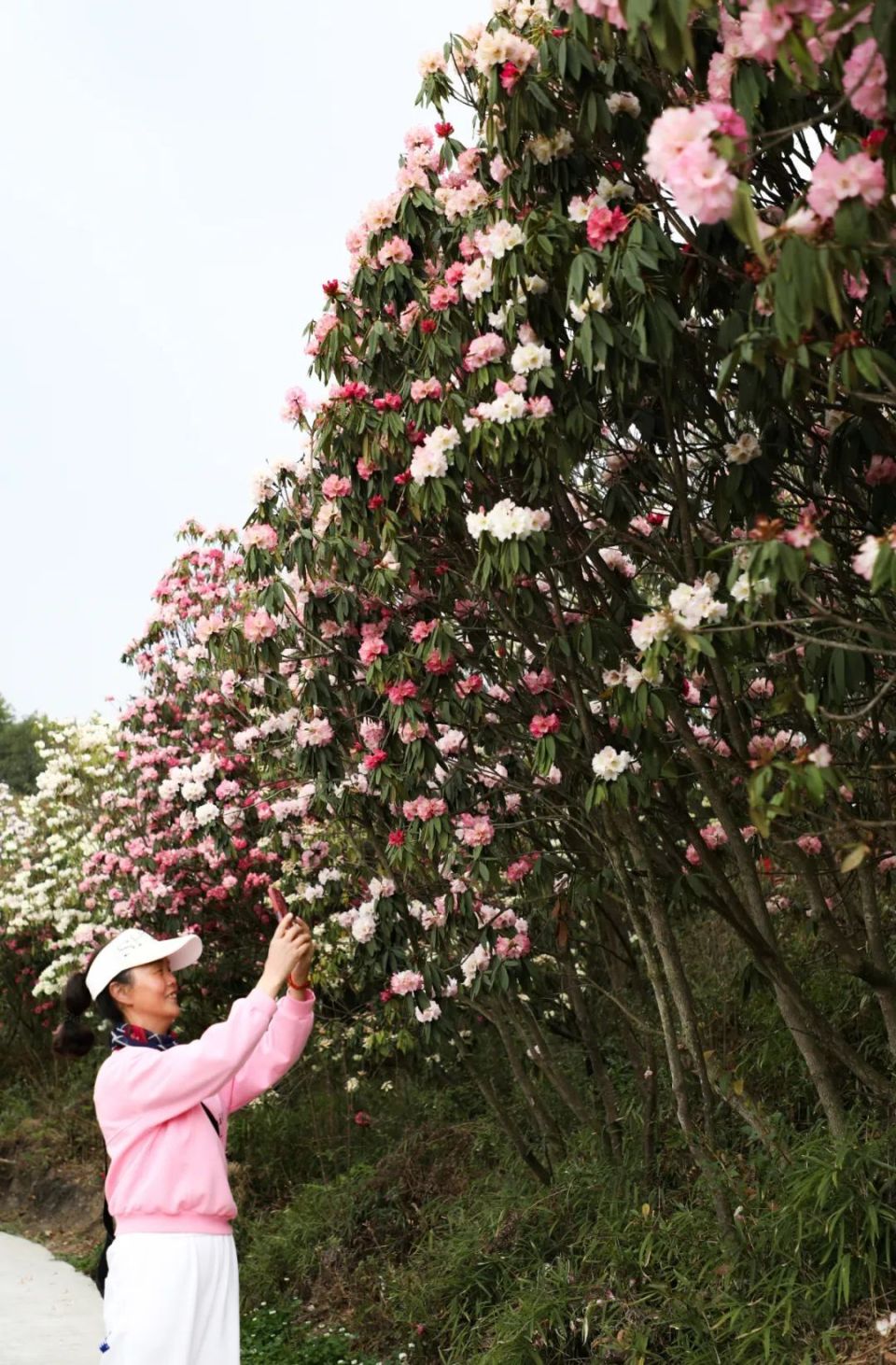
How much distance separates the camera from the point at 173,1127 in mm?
3479

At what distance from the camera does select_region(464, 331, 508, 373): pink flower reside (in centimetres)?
431

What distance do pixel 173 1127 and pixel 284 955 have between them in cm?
49

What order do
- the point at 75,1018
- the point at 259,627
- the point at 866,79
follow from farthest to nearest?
the point at 259,627 < the point at 75,1018 < the point at 866,79

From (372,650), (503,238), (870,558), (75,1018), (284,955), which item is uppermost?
(503,238)

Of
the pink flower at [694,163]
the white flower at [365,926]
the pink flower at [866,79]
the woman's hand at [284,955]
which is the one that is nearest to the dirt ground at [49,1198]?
the white flower at [365,926]

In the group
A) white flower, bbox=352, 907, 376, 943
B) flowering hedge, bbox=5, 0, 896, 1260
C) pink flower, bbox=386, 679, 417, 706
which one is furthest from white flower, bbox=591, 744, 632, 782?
white flower, bbox=352, 907, 376, 943

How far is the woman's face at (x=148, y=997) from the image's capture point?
12.1 ft

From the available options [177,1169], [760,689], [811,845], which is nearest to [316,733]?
[760,689]

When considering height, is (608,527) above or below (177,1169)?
above

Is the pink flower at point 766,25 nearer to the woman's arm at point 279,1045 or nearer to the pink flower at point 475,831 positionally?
the woman's arm at point 279,1045

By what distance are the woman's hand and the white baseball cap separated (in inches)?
11.2

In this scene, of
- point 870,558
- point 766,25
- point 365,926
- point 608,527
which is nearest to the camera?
point 766,25

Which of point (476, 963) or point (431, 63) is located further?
point (476, 963)

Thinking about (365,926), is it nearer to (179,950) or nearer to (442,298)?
(179,950)
